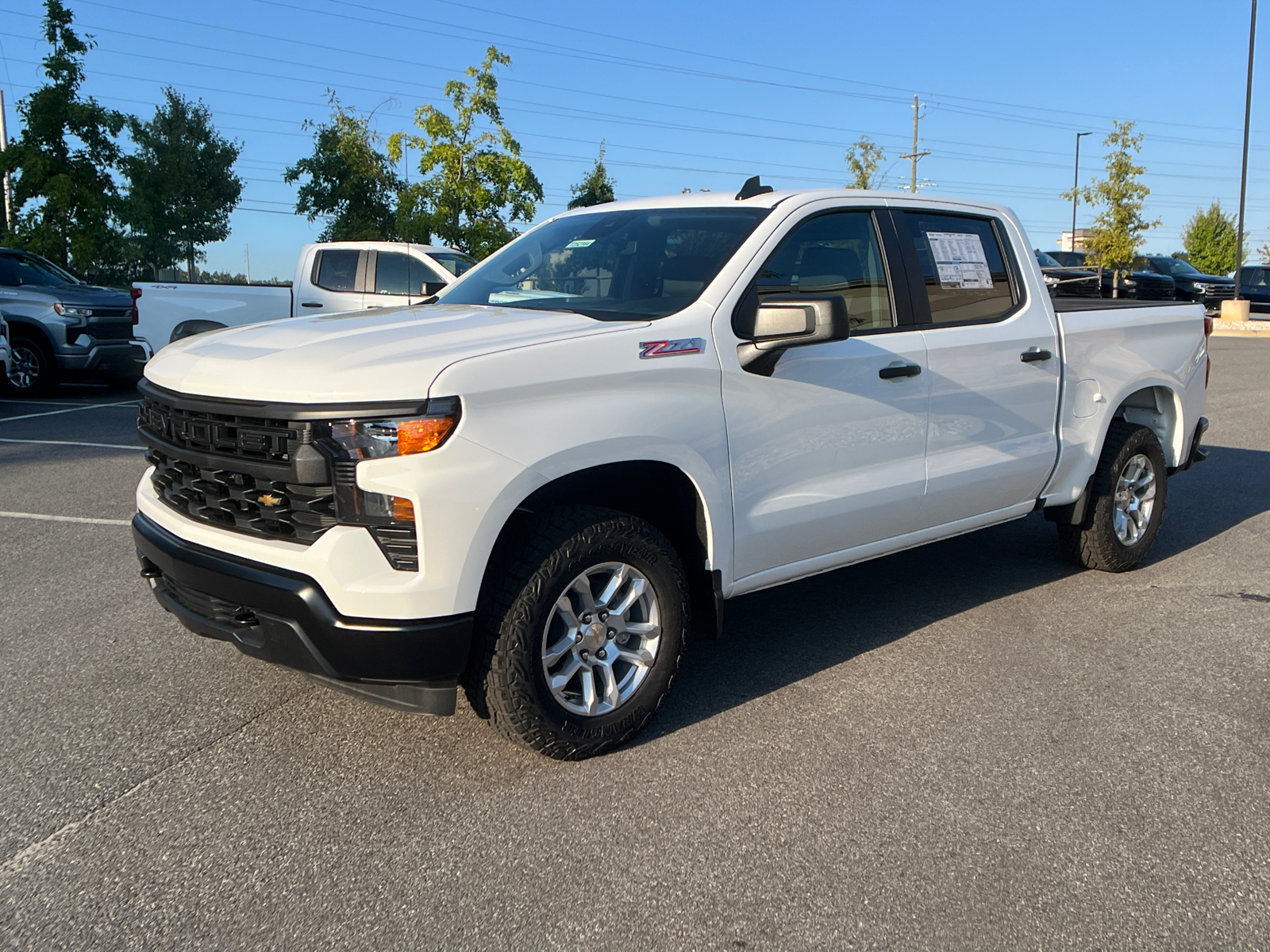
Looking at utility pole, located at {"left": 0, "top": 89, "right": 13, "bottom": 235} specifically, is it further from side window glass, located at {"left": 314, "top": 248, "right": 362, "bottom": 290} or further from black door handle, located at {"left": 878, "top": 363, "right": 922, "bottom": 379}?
black door handle, located at {"left": 878, "top": 363, "right": 922, "bottom": 379}

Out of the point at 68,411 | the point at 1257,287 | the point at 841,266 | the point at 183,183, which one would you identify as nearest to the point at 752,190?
the point at 841,266

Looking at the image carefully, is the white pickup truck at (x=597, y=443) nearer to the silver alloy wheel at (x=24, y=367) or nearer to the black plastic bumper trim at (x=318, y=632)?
the black plastic bumper trim at (x=318, y=632)

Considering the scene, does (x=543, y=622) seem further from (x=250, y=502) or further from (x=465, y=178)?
(x=465, y=178)

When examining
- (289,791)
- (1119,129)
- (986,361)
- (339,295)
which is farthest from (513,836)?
(1119,129)

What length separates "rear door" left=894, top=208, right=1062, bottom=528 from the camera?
15.2ft

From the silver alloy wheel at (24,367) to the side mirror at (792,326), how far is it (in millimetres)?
12872

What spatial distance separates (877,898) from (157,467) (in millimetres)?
2737

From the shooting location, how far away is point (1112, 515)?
18.5ft

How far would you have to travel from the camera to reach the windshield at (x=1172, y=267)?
34894mm

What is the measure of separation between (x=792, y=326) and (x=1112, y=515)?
2852 mm

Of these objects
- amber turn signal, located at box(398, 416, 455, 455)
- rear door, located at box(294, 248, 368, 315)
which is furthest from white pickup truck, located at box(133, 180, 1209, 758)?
rear door, located at box(294, 248, 368, 315)

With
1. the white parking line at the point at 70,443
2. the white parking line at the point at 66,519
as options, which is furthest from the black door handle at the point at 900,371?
the white parking line at the point at 70,443

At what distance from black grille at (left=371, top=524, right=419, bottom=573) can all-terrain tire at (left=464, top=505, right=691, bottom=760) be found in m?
0.31

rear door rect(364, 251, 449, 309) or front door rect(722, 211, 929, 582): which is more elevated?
rear door rect(364, 251, 449, 309)
